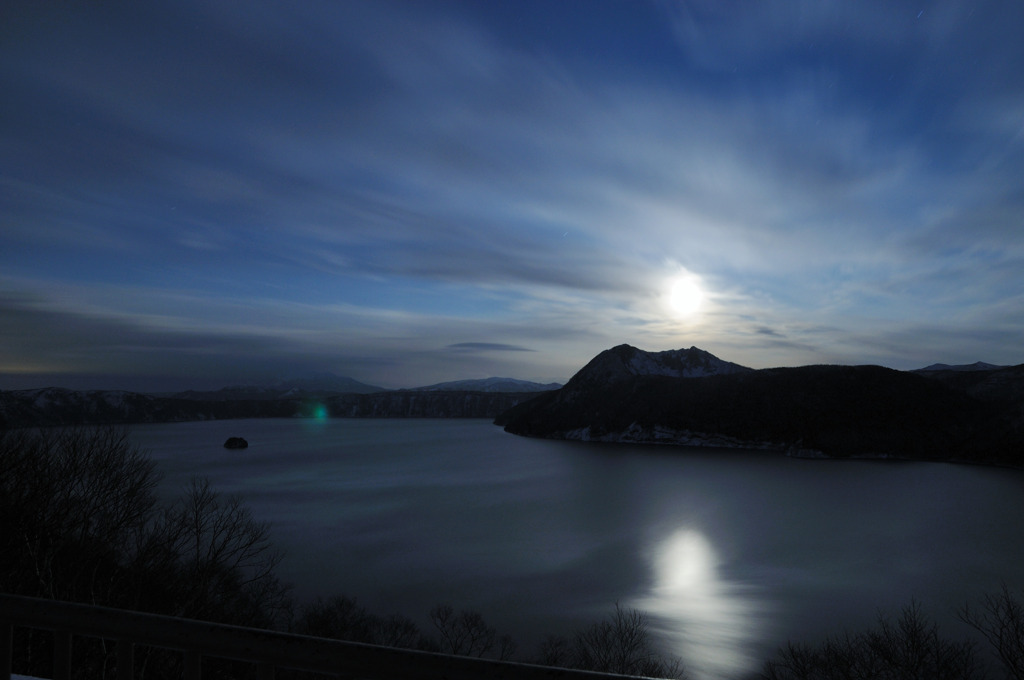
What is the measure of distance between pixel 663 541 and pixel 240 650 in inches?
2375

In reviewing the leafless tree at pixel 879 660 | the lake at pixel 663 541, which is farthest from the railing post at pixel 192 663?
the lake at pixel 663 541

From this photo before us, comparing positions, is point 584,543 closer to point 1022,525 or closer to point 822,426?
point 1022,525

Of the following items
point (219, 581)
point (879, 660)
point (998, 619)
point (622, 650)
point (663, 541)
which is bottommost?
point (663, 541)

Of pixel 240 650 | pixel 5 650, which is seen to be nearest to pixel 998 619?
pixel 240 650

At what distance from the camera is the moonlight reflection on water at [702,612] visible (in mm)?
28344

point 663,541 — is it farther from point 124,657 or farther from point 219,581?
point 124,657

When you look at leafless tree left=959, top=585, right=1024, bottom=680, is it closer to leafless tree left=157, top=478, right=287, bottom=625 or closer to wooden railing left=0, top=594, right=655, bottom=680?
wooden railing left=0, top=594, right=655, bottom=680

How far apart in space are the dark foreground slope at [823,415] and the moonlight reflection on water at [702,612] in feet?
303

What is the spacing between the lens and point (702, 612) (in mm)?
36031

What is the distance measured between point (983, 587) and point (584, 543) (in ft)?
107

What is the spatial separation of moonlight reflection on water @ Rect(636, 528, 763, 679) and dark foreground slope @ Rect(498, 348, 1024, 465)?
92.4 meters

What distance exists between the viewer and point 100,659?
13.2m

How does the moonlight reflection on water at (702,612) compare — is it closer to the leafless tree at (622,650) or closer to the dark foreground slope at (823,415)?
the leafless tree at (622,650)

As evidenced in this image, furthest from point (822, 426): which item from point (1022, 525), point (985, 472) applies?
point (1022, 525)
